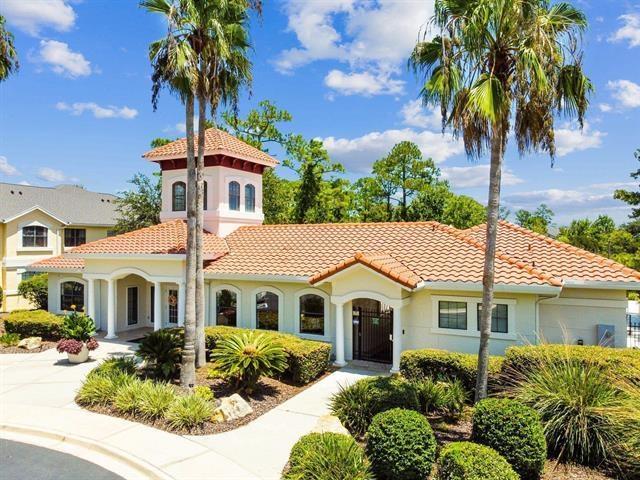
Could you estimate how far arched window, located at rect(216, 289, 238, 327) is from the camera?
1945cm

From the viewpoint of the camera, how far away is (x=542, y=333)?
1468 cm

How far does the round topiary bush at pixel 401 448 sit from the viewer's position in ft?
24.4

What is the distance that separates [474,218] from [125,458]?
39.8 metres

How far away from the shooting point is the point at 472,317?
584 inches

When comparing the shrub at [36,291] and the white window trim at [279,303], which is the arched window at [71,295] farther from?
the white window trim at [279,303]

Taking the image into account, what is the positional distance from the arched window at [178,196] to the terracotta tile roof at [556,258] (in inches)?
590

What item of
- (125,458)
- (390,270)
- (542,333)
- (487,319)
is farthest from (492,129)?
(125,458)

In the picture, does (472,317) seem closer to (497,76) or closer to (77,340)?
(497,76)

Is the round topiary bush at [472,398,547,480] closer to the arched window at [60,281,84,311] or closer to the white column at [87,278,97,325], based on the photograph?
the white column at [87,278,97,325]

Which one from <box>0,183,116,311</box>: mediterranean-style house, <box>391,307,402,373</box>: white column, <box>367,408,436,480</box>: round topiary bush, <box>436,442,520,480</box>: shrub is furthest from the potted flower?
<box>436,442,520,480</box>: shrub

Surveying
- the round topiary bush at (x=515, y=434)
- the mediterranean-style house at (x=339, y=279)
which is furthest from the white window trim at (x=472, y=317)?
the round topiary bush at (x=515, y=434)

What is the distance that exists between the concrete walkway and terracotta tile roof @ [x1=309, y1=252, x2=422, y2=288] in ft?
12.3

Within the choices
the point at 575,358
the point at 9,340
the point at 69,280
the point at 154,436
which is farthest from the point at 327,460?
the point at 69,280

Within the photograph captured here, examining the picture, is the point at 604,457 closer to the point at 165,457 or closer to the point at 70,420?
the point at 165,457
